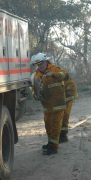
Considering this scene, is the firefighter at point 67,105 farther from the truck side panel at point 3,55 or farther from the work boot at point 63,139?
the truck side panel at point 3,55

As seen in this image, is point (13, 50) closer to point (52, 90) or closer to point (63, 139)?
point (52, 90)

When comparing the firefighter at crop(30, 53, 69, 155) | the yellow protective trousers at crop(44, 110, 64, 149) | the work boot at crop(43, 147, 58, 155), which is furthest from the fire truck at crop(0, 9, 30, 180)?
the work boot at crop(43, 147, 58, 155)

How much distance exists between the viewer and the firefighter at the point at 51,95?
6.72m

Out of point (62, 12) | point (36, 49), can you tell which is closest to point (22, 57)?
point (36, 49)

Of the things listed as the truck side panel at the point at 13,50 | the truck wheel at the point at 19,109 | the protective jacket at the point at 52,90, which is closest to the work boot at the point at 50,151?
the protective jacket at the point at 52,90

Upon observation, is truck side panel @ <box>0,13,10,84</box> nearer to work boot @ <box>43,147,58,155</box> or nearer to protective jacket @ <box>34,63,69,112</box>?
protective jacket @ <box>34,63,69,112</box>

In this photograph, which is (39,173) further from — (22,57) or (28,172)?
(22,57)

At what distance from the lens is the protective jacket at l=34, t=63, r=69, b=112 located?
672 centimetres

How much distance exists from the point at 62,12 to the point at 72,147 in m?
21.6

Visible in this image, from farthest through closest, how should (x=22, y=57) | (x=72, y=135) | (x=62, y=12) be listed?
(x=62, y=12), (x=72, y=135), (x=22, y=57)

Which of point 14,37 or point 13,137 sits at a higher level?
point 14,37

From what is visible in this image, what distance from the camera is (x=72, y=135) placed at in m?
8.39

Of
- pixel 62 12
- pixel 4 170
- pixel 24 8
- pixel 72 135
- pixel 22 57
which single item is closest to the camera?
pixel 4 170

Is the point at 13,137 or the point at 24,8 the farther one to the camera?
the point at 24,8
